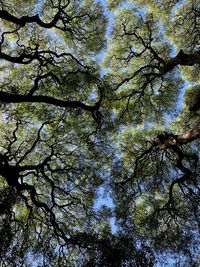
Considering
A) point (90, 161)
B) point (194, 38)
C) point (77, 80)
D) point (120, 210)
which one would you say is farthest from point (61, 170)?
point (194, 38)

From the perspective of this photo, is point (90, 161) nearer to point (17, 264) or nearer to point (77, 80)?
point (77, 80)

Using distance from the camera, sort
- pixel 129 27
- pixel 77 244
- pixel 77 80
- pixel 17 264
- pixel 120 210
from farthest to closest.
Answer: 1. pixel 129 27
2. pixel 77 80
3. pixel 120 210
4. pixel 77 244
5. pixel 17 264

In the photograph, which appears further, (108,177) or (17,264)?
(108,177)

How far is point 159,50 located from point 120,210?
24.4ft

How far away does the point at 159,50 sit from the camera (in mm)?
14719

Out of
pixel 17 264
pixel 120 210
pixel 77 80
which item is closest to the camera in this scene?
pixel 17 264

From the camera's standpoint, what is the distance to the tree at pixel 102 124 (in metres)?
11.9

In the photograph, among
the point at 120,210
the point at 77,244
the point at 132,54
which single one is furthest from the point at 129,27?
the point at 77,244

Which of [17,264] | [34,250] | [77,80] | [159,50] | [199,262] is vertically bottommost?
[199,262]

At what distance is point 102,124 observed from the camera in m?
14.1

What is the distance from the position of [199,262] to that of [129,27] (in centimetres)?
993

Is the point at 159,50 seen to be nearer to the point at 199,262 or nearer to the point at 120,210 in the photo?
the point at 120,210

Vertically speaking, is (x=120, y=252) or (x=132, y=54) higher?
(x=132, y=54)

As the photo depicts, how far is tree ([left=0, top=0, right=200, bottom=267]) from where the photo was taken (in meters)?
11.9
